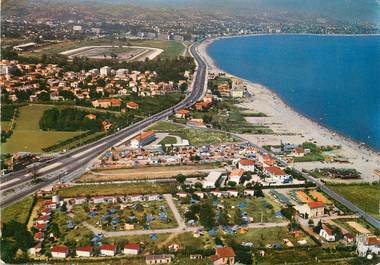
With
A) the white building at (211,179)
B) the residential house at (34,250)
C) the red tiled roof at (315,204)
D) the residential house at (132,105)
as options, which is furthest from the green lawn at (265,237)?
the residential house at (132,105)

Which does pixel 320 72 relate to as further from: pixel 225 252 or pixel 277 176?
pixel 225 252

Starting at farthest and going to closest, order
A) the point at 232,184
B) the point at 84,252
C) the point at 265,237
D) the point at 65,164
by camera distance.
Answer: the point at 65,164, the point at 232,184, the point at 265,237, the point at 84,252

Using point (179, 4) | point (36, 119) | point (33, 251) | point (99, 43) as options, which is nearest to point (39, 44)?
point (99, 43)

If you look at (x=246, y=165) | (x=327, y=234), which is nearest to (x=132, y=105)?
(x=246, y=165)

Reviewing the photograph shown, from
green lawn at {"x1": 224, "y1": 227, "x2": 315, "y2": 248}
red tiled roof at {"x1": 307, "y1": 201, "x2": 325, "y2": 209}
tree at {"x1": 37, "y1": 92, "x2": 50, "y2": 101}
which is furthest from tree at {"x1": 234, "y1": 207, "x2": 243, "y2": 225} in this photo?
tree at {"x1": 37, "y1": 92, "x2": 50, "y2": 101}

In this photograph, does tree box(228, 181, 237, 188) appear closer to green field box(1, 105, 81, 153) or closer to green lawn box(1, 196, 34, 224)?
green lawn box(1, 196, 34, 224)

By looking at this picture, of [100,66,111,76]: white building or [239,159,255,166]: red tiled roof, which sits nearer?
[239,159,255,166]: red tiled roof

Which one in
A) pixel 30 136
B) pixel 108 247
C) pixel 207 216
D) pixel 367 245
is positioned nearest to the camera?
pixel 108 247
